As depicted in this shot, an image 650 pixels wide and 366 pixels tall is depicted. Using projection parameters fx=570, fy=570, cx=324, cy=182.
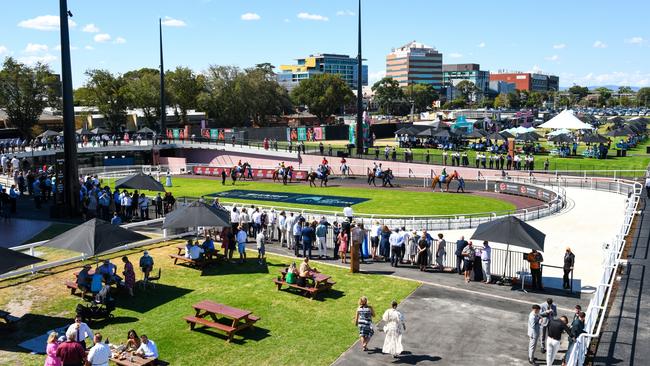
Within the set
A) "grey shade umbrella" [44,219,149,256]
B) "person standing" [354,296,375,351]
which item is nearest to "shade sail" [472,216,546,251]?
"person standing" [354,296,375,351]

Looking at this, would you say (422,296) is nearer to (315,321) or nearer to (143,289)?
(315,321)

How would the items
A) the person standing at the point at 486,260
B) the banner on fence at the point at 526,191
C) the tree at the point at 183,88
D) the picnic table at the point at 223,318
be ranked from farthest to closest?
the tree at the point at 183,88 < the banner on fence at the point at 526,191 < the person standing at the point at 486,260 < the picnic table at the point at 223,318

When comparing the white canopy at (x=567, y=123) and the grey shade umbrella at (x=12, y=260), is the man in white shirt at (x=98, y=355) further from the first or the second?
the white canopy at (x=567, y=123)

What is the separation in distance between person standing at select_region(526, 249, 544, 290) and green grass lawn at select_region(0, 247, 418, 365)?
3508mm

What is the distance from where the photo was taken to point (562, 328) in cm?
1136

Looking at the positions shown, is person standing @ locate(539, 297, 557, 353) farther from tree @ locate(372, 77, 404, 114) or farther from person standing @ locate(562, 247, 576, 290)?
tree @ locate(372, 77, 404, 114)

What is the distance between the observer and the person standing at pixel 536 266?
16.8 meters

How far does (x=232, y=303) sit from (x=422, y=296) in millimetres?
5382

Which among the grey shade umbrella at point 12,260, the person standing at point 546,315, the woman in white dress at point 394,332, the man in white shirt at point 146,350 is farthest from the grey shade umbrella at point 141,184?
the person standing at point 546,315

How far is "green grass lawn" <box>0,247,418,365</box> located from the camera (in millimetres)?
12570

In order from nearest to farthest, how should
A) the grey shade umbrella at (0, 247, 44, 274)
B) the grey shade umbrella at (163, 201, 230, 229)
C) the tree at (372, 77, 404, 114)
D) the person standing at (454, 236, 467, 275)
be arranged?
the grey shade umbrella at (0, 247, 44, 274) < the person standing at (454, 236, 467, 275) < the grey shade umbrella at (163, 201, 230, 229) < the tree at (372, 77, 404, 114)

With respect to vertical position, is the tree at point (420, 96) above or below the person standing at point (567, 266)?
above

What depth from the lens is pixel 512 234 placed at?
56.1ft

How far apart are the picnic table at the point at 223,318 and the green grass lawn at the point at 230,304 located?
0.24m
